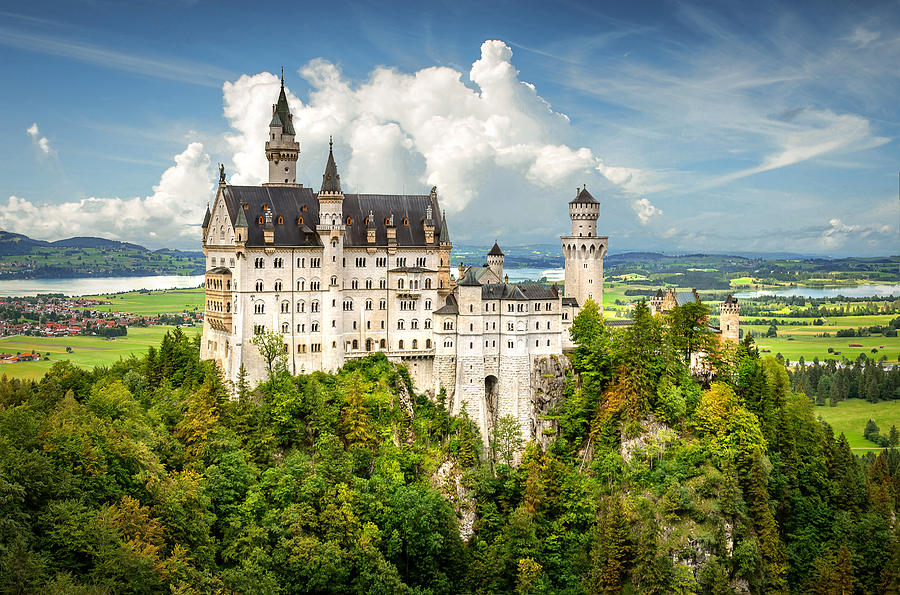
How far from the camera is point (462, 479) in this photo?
7512cm

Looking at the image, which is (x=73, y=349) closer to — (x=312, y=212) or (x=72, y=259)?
(x=312, y=212)

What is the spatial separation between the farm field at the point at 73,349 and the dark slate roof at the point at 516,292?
1888 inches

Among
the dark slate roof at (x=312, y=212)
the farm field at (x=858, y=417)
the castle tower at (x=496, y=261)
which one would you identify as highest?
the dark slate roof at (x=312, y=212)

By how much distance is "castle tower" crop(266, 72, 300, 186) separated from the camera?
81.6 meters

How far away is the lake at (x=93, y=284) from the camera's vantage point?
118938 millimetres

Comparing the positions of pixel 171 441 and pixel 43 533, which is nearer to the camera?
pixel 43 533

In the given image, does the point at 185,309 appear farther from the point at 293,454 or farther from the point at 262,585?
the point at 262,585

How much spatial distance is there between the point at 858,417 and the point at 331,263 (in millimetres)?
99425

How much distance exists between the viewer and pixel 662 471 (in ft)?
233

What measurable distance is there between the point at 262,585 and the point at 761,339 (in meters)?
154

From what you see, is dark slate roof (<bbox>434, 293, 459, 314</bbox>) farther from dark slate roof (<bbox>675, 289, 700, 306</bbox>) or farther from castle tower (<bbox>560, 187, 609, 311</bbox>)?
dark slate roof (<bbox>675, 289, 700, 306</bbox>)

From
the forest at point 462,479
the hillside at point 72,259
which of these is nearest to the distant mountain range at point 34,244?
the hillside at point 72,259

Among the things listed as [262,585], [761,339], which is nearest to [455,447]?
[262,585]

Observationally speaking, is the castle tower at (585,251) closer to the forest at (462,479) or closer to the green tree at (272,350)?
the forest at (462,479)
